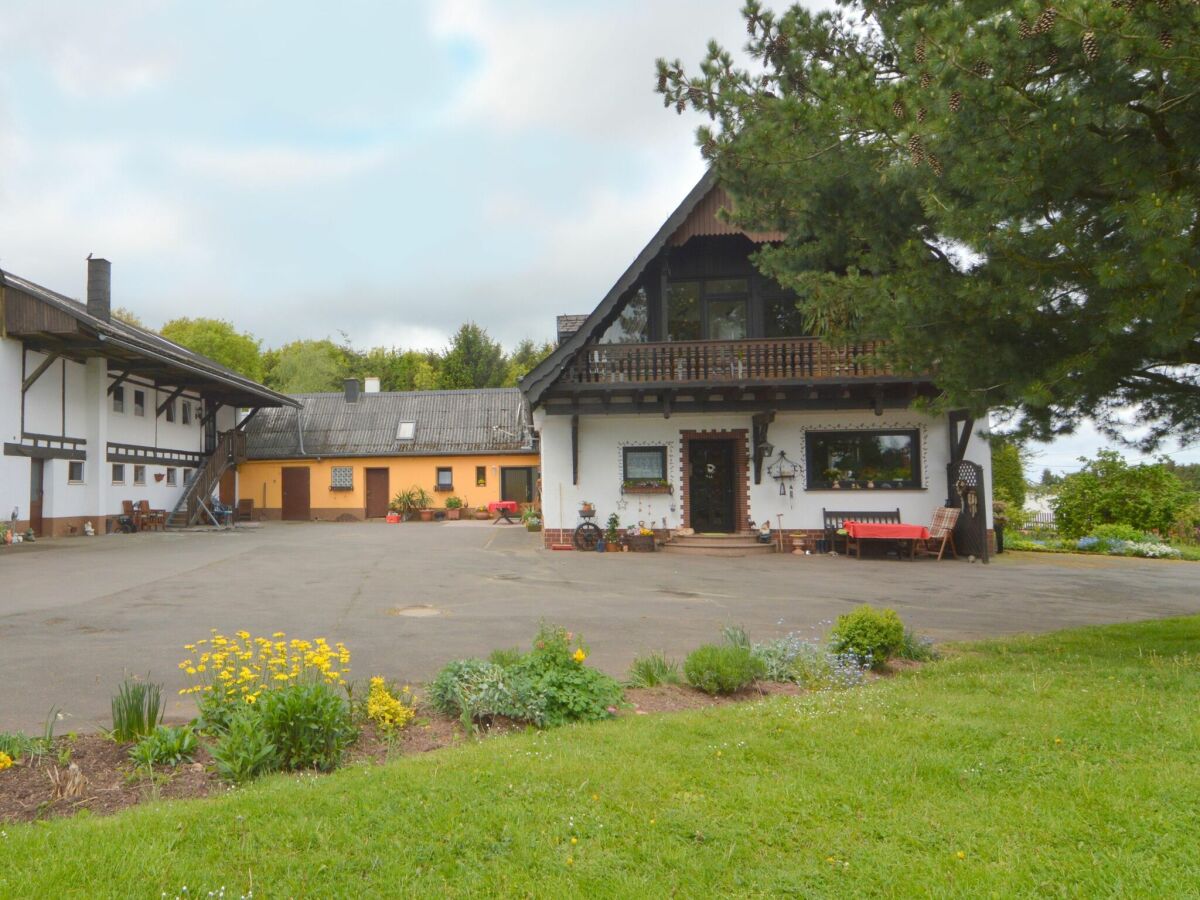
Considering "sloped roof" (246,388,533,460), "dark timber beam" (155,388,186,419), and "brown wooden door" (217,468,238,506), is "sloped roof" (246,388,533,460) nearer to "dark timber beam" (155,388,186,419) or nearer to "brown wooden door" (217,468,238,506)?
"brown wooden door" (217,468,238,506)

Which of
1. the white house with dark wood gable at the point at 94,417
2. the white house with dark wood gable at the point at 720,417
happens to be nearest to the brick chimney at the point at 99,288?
the white house with dark wood gable at the point at 94,417

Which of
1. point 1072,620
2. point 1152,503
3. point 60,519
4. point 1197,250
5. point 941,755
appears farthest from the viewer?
point 60,519

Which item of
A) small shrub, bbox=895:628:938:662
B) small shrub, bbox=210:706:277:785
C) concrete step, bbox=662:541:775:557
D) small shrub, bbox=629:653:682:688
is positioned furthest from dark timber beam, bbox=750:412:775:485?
small shrub, bbox=210:706:277:785

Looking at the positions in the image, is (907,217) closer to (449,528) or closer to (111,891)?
(111,891)

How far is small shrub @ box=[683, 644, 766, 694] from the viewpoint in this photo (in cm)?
560

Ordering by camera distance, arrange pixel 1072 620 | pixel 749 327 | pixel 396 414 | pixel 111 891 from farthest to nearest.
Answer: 1. pixel 396 414
2. pixel 749 327
3. pixel 1072 620
4. pixel 111 891

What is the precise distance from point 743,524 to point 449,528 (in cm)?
1247

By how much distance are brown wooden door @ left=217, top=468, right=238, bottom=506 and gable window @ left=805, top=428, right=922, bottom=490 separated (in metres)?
24.7

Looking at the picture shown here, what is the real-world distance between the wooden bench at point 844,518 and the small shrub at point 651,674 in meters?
11.8

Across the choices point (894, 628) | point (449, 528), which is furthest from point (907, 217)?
point (449, 528)

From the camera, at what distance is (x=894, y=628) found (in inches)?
258

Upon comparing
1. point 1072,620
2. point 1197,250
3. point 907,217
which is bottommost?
point 1072,620

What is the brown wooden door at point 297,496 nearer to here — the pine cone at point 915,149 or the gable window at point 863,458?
the gable window at point 863,458

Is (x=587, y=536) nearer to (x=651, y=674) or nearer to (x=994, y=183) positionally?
(x=651, y=674)
